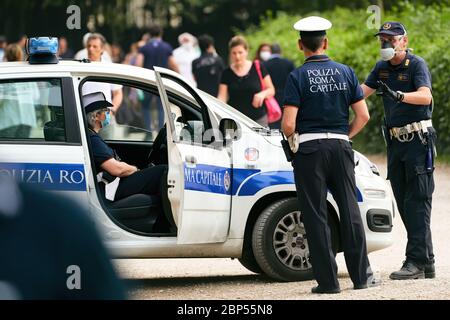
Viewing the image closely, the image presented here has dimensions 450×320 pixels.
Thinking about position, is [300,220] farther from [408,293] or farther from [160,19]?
[160,19]

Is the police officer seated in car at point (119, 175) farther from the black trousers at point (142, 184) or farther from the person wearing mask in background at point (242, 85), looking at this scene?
the person wearing mask in background at point (242, 85)

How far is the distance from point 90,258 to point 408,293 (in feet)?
17.0

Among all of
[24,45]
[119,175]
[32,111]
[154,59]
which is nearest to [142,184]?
[119,175]

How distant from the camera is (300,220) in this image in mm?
7637

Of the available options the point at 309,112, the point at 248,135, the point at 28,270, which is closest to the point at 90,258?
the point at 28,270

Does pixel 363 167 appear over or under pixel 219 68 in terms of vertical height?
under

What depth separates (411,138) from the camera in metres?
7.70

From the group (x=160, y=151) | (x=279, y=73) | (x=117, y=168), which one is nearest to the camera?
(x=117, y=168)

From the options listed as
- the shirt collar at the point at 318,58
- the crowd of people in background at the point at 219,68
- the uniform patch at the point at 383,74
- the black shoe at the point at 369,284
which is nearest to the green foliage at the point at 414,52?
the crowd of people in background at the point at 219,68

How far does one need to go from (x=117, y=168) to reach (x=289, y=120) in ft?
4.12

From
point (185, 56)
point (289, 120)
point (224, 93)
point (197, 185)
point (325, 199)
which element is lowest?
point (325, 199)

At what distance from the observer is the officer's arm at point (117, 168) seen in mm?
7473

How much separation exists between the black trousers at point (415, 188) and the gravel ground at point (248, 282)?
0.23 m

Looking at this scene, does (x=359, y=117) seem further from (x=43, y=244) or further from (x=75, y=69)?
(x=43, y=244)
